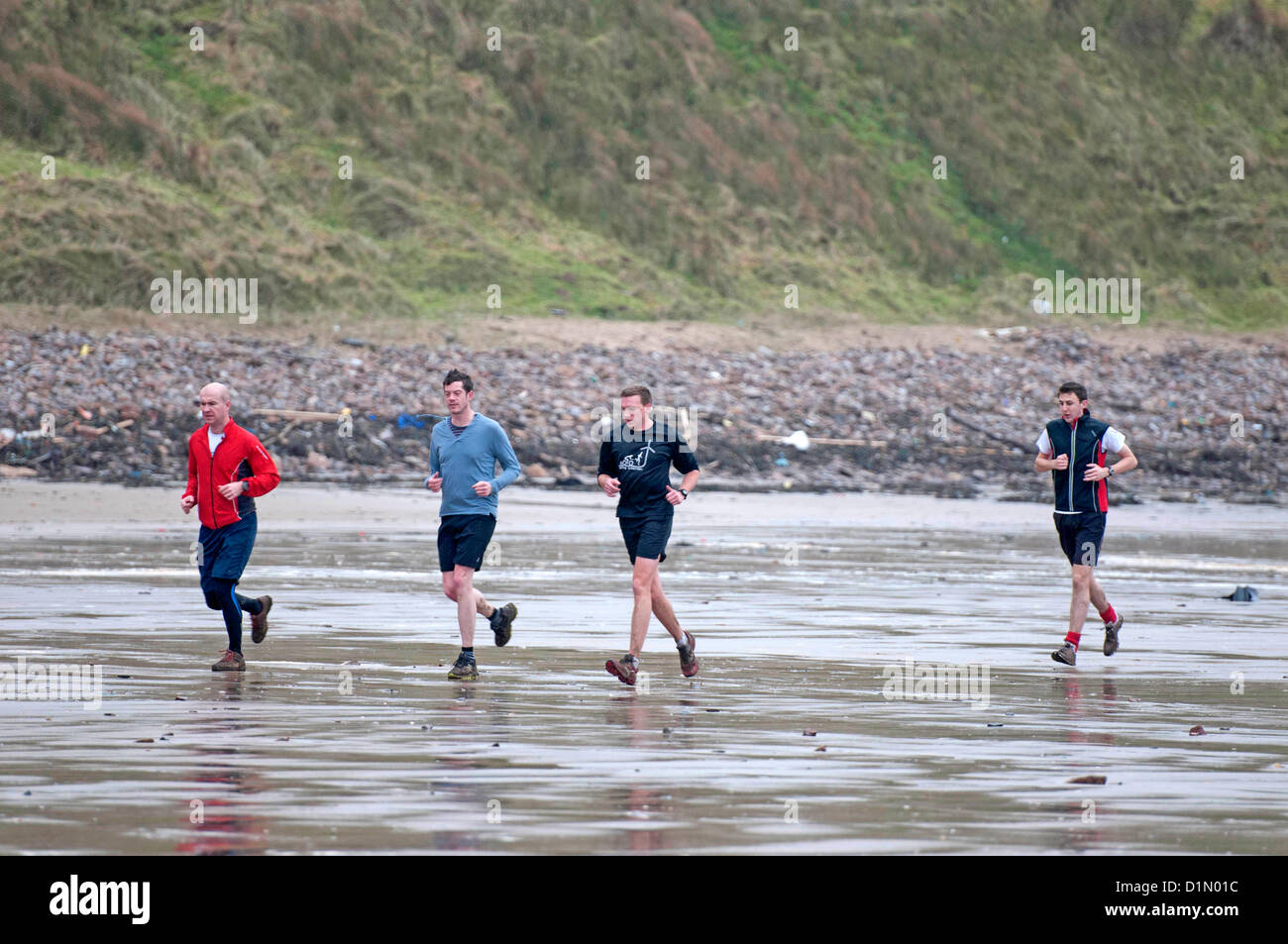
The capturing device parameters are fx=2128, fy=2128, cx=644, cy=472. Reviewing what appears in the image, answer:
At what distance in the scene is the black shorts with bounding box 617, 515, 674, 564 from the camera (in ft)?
43.1

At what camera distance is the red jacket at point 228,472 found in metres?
13.4

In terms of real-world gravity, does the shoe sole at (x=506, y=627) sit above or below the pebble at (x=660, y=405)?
below

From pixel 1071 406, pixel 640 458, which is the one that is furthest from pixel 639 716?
pixel 1071 406

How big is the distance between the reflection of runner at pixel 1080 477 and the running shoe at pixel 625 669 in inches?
145

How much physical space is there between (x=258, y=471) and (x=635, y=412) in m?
2.44

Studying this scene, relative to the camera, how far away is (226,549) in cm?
1340

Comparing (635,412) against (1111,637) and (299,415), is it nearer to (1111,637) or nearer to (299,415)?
(1111,637)

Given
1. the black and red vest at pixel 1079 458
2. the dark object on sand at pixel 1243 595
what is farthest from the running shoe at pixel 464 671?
the dark object on sand at pixel 1243 595

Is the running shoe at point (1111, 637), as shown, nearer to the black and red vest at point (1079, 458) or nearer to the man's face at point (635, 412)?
the black and red vest at point (1079, 458)

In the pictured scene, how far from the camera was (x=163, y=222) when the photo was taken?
1919 inches

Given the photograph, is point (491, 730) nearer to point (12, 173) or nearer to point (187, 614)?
point (187, 614)

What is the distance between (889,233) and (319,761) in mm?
54404

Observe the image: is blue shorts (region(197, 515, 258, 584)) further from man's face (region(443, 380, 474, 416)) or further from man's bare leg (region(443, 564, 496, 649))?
man's face (region(443, 380, 474, 416))

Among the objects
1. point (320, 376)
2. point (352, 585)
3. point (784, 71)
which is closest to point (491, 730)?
point (352, 585)
